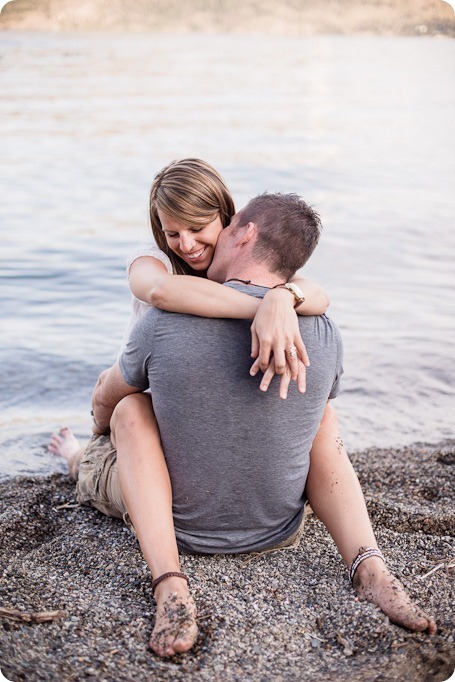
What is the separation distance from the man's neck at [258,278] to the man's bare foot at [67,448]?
1889mm

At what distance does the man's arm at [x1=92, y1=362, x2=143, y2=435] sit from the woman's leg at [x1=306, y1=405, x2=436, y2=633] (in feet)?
2.36

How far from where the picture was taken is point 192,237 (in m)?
3.38

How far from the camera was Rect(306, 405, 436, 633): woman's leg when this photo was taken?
9.16 feet

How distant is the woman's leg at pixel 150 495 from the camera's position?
2.63 m

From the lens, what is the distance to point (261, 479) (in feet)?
9.46

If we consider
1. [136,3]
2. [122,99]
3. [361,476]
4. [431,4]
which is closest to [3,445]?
[361,476]

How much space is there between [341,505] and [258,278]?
0.89 meters

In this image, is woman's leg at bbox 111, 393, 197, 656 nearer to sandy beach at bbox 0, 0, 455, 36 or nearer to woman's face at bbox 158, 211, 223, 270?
woman's face at bbox 158, 211, 223, 270

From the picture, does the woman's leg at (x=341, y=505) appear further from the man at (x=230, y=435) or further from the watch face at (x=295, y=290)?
the watch face at (x=295, y=290)

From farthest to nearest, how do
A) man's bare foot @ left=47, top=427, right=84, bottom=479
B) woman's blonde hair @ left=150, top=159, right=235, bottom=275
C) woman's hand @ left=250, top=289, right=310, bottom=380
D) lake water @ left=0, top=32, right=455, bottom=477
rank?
lake water @ left=0, top=32, right=455, bottom=477, man's bare foot @ left=47, top=427, right=84, bottom=479, woman's blonde hair @ left=150, top=159, right=235, bottom=275, woman's hand @ left=250, top=289, right=310, bottom=380

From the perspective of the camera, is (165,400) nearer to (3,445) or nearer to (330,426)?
(330,426)

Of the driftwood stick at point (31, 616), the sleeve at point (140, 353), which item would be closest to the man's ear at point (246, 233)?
the sleeve at point (140, 353)

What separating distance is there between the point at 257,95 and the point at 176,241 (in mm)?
25267

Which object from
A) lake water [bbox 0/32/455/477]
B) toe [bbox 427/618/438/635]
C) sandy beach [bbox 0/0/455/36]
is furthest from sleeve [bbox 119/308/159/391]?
lake water [bbox 0/32/455/477]
